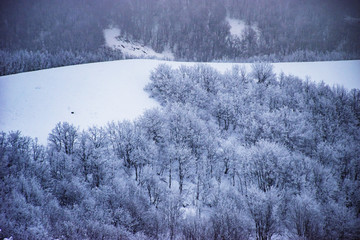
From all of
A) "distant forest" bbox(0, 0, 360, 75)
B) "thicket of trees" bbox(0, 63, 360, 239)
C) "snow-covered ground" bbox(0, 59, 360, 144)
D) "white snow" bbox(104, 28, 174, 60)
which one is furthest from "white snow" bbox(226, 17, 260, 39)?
"thicket of trees" bbox(0, 63, 360, 239)

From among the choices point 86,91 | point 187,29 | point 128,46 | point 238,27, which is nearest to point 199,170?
point 86,91

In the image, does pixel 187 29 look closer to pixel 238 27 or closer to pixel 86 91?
pixel 238 27

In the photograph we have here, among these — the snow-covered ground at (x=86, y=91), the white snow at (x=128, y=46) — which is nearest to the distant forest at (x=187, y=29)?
the white snow at (x=128, y=46)

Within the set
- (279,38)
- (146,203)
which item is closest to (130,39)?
(279,38)

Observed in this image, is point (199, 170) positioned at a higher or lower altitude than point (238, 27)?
lower

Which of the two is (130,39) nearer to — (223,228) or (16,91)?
(16,91)

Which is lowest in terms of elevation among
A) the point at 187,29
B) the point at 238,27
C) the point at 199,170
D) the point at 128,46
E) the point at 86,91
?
the point at 199,170
